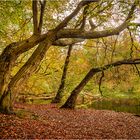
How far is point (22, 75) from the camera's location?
12805 millimetres

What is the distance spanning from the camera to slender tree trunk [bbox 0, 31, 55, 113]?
12.3m

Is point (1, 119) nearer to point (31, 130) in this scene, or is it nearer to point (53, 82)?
point (31, 130)

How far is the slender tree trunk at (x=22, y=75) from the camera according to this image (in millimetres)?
12328

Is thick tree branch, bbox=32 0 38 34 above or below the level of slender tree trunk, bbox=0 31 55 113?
above

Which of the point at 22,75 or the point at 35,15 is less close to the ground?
the point at 35,15

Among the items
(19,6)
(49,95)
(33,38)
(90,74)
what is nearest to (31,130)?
(33,38)

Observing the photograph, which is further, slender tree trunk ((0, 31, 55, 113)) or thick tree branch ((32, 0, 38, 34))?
slender tree trunk ((0, 31, 55, 113))

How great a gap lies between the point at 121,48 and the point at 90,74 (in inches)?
403

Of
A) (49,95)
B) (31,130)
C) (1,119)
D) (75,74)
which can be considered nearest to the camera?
(31,130)

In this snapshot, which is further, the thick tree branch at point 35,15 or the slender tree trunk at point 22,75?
the slender tree trunk at point 22,75

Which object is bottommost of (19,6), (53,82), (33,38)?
(53,82)

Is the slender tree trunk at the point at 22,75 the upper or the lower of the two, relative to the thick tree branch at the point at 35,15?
lower

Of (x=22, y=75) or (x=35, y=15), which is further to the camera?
(x=22, y=75)

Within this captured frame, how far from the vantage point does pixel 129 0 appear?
12883 mm
